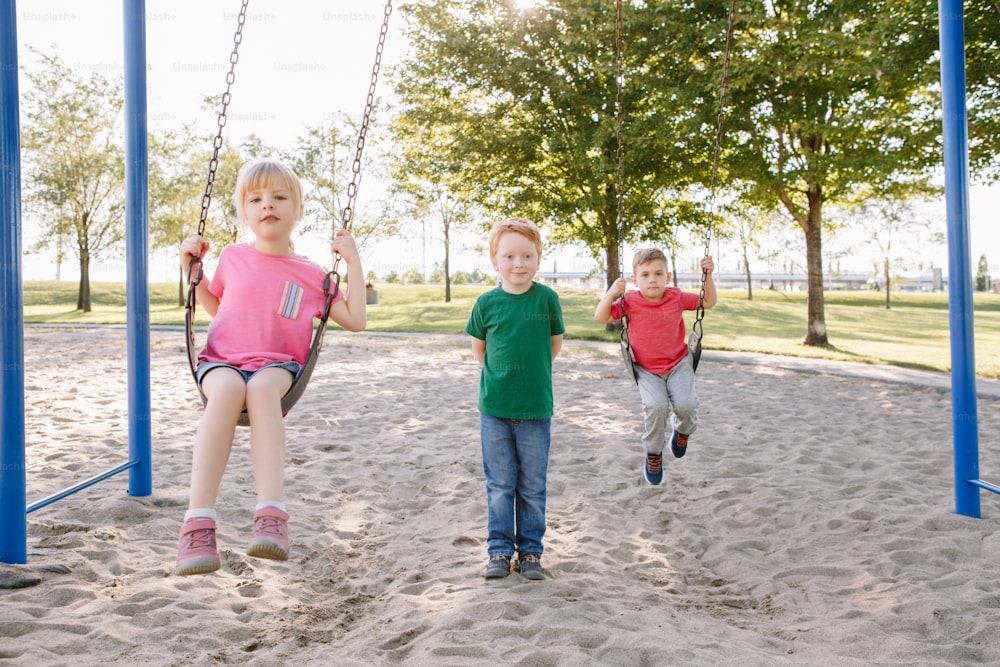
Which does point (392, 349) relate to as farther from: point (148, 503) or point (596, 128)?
point (148, 503)

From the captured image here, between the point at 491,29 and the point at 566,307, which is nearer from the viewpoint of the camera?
the point at 491,29

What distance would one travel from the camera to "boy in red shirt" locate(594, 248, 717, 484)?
457cm

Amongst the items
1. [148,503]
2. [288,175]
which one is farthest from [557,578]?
[148,503]

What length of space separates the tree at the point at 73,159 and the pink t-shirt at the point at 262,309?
81.9 feet

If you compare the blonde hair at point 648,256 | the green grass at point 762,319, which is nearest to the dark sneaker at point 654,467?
the blonde hair at point 648,256

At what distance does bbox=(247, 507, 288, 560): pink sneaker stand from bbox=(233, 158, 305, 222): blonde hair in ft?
4.06

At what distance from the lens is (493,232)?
3436 millimetres

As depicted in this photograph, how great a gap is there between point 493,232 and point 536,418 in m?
0.88

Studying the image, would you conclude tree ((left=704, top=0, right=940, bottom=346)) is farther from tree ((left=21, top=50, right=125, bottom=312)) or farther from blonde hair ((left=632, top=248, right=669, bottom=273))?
tree ((left=21, top=50, right=125, bottom=312))

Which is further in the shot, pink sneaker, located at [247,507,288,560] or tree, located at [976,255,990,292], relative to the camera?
tree, located at [976,255,990,292]

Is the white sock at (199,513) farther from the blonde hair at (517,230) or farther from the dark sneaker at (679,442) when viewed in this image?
the dark sneaker at (679,442)

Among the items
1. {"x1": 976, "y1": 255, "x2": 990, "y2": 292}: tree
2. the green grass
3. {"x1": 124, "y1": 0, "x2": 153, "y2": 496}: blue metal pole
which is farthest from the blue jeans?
{"x1": 976, "y1": 255, "x2": 990, "y2": 292}: tree

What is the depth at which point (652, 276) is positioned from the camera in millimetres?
4555

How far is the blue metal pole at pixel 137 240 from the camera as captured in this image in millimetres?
4480
